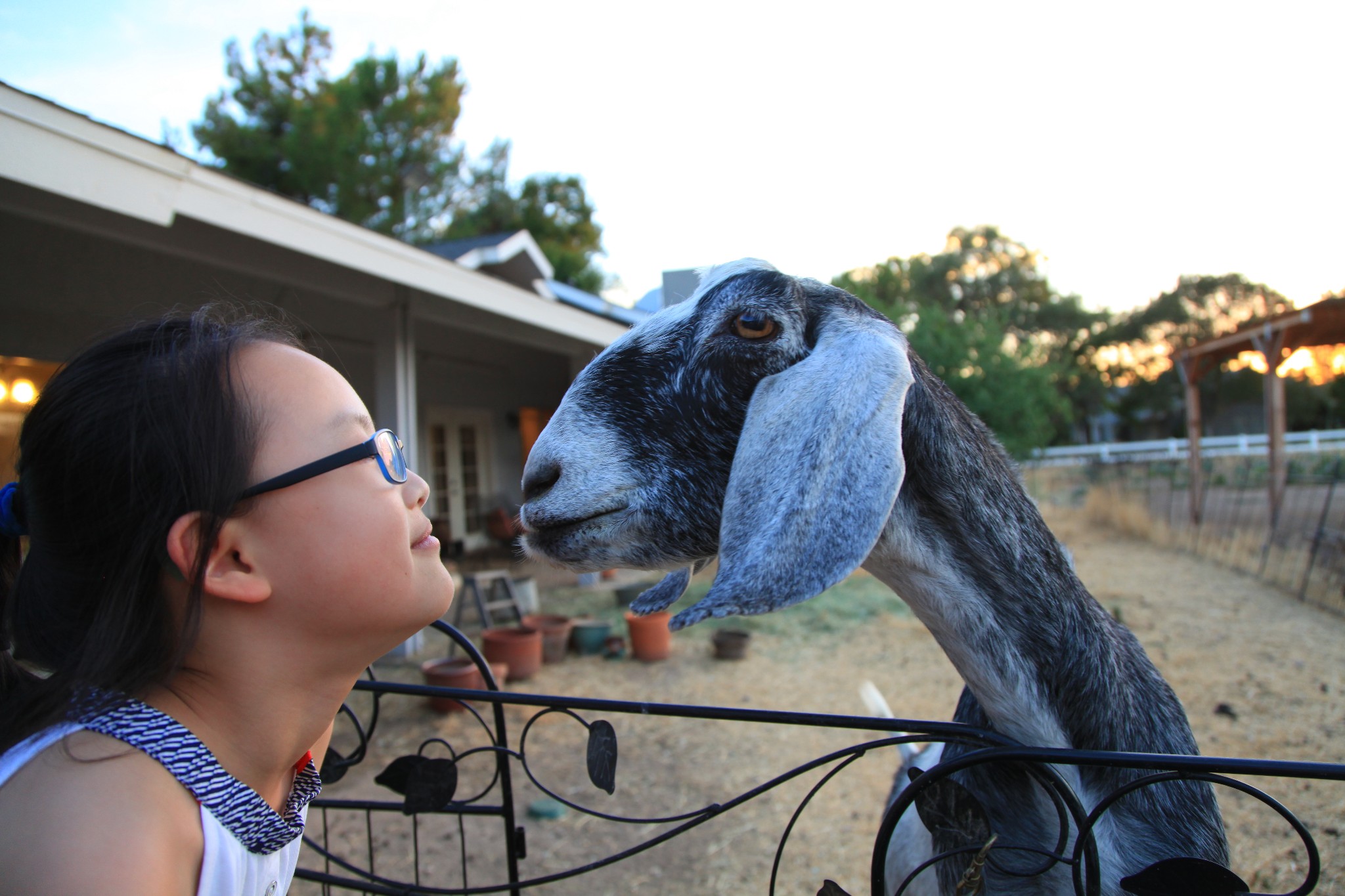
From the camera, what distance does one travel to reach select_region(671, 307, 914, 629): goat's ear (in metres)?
0.81

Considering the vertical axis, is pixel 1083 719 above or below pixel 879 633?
above

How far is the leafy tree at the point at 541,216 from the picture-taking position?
2194 cm

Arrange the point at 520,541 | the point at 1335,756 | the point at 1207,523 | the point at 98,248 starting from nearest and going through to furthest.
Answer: the point at 520,541, the point at 1335,756, the point at 98,248, the point at 1207,523

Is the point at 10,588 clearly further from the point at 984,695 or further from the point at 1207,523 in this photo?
the point at 1207,523

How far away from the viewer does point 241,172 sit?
17516 mm

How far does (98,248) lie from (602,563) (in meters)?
6.32

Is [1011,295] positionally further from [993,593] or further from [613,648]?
[993,593]

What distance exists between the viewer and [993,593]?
1.04 metres

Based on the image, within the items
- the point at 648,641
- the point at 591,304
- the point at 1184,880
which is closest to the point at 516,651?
the point at 648,641

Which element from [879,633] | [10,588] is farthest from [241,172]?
[10,588]

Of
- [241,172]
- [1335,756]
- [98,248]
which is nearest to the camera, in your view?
[1335,756]

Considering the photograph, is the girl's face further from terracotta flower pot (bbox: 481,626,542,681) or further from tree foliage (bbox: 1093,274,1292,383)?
tree foliage (bbox: 1093,274,1292,383)

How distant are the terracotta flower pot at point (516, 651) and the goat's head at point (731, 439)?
474cm

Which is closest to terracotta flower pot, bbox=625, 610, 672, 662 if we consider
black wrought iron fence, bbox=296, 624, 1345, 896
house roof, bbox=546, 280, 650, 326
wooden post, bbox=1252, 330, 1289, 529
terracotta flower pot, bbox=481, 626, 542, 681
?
terracotta flower pot, bbox=481, 626, 542, 681
